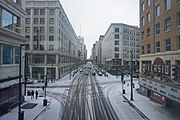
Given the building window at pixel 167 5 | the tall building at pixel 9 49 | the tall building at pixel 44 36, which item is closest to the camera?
the tall building at pixel 9 49

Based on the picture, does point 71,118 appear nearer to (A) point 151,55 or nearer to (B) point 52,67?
(A) point 151,55

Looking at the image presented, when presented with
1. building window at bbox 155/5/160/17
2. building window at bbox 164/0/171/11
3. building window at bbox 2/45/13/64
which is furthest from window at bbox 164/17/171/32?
building window at bbox 2/45/13/64

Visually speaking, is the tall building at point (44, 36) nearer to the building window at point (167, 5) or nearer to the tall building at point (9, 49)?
the tall building at point (9, 49)

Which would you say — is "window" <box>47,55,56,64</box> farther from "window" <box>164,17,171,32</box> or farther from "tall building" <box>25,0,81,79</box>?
"window" <box>164,17,171,32</box>

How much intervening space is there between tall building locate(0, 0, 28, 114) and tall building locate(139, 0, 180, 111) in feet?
60.7

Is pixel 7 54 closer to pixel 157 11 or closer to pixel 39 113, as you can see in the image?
pixel 39 113

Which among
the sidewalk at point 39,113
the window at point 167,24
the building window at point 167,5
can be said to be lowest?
the sidewalk at point 39,113

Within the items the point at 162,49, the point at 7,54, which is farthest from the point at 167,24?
the point at 7,54

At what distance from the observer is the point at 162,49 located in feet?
94.7

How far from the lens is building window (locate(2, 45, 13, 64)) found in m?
22.7

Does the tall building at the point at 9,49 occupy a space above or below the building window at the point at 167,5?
below

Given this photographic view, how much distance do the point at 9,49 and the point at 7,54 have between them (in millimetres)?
830

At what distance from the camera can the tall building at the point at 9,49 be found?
21641 millimetres

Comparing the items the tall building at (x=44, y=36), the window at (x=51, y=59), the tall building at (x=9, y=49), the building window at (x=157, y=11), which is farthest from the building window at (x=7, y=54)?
the window at (x=51, y=59)
